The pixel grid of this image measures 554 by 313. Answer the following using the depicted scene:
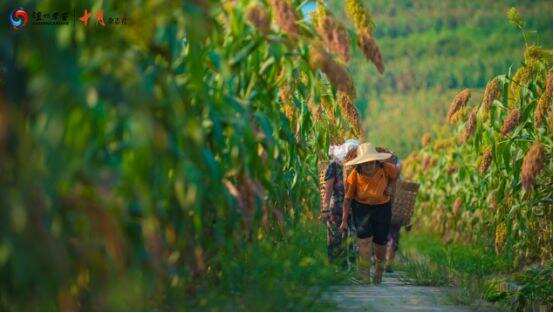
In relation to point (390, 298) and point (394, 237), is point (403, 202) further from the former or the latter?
point (390, 298)

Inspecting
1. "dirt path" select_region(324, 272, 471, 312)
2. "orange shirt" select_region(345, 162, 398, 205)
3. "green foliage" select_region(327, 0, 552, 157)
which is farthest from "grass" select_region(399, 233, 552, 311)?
"green foliage" select_region(327, 0, 552, 157)

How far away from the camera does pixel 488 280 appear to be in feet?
27.1

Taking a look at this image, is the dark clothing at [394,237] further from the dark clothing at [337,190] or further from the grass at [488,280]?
the dark clothing at [337,190]

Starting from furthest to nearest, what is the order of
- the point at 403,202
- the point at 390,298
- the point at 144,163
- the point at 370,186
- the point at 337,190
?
1. the point at 403,202
2. the point at 337,190
3. the point at 370,186
4. the point at 390,298
5. the point at 144,163

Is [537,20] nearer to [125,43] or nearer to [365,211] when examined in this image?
[365,211]

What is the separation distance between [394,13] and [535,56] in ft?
234

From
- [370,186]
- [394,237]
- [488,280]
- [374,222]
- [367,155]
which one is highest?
[367,155]

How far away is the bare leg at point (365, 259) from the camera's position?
8.59m

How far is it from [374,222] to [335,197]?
2.38 ft

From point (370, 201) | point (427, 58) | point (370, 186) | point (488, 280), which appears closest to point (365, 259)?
point (370, 201)

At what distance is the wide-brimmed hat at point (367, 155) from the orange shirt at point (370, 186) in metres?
0.19

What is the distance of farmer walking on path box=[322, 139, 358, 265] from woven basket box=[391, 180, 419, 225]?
1957 millimetres

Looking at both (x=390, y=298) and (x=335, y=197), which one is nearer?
(x=390, y=298)

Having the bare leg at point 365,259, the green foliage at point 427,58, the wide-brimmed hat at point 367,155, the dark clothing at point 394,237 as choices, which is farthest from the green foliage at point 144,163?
the green foliage at point 427,58
